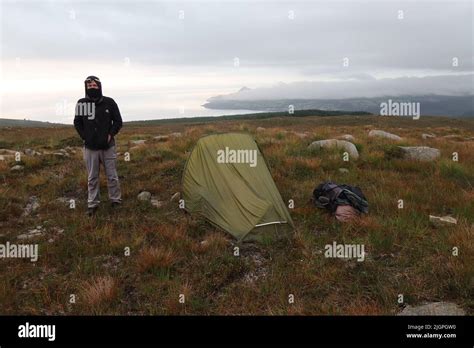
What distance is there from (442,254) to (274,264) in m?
2.54

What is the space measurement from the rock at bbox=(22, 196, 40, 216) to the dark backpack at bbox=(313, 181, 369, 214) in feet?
20.9

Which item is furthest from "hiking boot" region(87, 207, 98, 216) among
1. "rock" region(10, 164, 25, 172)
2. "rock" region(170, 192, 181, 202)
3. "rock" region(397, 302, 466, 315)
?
"rock" region(397, 302, 466, 315)

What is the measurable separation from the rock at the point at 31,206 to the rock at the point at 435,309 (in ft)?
25.4

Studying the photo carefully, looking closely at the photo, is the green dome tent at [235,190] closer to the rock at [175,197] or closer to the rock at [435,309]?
the rock at [175,197]

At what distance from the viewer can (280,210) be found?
6961 mm

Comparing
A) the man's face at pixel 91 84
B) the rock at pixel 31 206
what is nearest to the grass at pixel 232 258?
the rock at pixel 31 206

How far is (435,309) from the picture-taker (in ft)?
→ 14.2

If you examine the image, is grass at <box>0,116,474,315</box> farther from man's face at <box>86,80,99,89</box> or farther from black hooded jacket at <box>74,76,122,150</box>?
man's face at <box>86,80,99,89</box>

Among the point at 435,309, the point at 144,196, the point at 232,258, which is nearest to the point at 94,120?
the point at 144,196

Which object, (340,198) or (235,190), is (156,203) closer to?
(235,190)

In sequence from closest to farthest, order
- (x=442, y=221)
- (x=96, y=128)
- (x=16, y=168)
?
(x=442, y=221)
(x=96, y=128)
(x=16, y=168)

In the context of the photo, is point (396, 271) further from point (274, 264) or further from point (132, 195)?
point (132, 195)

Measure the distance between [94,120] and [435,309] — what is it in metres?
6.88
